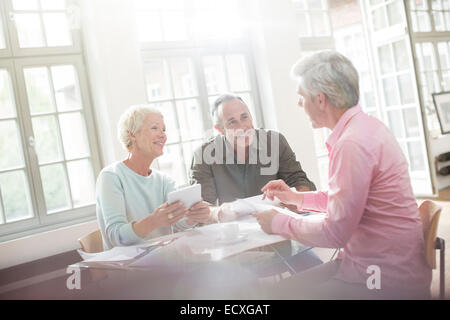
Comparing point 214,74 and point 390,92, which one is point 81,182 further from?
point 390,92

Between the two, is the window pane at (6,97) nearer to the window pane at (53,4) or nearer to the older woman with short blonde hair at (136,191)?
the window pane at (53,4)

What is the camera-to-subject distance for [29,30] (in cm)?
317

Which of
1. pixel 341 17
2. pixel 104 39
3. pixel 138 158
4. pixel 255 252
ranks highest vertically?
pixel 341 17

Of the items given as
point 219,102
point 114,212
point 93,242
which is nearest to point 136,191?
point 114,212

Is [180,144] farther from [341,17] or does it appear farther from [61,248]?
[341,17]

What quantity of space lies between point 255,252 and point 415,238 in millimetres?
504

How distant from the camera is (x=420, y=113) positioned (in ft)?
Answer: 16.3

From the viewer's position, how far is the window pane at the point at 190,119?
383cm

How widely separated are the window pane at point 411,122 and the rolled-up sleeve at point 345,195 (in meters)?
4.60

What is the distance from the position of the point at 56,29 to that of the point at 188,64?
1.21 metres

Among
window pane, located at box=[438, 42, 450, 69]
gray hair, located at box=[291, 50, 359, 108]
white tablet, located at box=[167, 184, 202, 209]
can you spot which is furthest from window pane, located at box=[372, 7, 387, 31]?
white tablet, located at box=[167, 184, 202, 209]

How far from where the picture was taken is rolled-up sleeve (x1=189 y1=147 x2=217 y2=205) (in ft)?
7.15
